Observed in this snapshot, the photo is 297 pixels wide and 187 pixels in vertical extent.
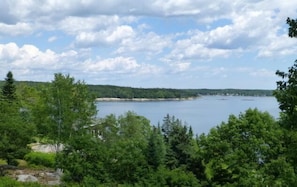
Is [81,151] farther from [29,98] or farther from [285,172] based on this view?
[29,98]

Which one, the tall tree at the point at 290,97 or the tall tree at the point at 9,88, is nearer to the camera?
the tall tree at the point at 290,97

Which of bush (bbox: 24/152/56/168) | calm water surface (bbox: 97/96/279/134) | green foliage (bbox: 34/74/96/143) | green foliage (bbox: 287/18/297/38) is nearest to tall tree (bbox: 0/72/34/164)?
bush (bbox: 24/152/56/168)

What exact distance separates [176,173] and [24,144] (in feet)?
45.6

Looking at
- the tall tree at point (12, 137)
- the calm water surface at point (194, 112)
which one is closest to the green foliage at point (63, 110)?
the tall tree at point (12, 137)

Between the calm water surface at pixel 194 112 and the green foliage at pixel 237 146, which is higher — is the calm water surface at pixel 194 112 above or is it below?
below

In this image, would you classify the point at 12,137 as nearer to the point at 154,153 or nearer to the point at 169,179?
the point at 154,153

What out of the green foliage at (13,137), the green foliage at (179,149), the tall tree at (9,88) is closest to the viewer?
the green foliage at (179,149)

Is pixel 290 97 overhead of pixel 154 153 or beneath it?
overhead

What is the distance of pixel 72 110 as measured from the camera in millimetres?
39688

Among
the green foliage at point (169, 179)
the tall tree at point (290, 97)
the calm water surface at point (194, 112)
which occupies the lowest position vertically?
the calm water surface at point (194, 112)

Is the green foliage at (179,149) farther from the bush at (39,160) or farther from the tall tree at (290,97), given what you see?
the tall tree at (290,97)

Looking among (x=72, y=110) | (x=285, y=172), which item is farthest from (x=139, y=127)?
(x=285, y=172)

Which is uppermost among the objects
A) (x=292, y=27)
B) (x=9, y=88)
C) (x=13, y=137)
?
(x=292, y=27)

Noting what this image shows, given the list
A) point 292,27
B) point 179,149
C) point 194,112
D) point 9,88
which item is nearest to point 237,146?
point 179,149
